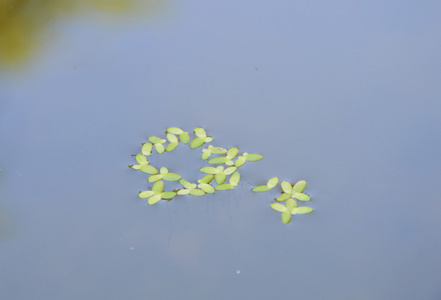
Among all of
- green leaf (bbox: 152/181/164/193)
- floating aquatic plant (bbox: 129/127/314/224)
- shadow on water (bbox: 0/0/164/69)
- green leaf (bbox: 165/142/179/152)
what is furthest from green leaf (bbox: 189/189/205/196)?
shadow on water (bbox: 0/0/164/69)

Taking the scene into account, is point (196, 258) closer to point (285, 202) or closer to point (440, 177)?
point (285, 202)

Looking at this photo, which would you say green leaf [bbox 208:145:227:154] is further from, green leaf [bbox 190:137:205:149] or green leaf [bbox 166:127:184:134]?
green leaf [bbox 166:127:184:134]

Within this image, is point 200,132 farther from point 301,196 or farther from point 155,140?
point 301,196

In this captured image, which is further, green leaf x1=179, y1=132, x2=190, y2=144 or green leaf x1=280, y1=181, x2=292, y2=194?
green leaf x1=179, y1=132, x2=190, y2=144

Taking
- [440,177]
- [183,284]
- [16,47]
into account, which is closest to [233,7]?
[16,47]

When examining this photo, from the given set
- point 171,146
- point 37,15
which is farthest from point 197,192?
point 37,15

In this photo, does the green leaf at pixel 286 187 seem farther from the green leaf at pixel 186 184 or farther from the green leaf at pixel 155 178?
the green leaf at pixel 155 178
